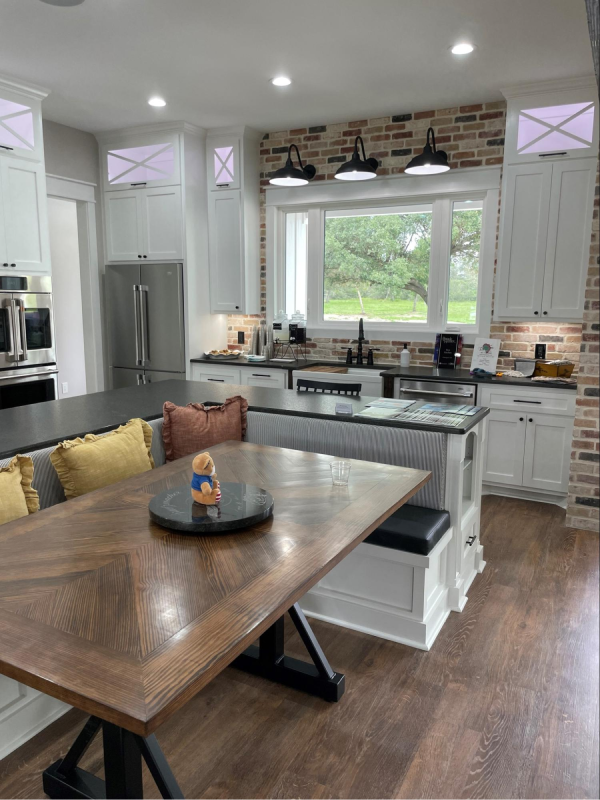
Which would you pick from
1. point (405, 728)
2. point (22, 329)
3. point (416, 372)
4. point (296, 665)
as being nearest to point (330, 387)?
point (416, 372)

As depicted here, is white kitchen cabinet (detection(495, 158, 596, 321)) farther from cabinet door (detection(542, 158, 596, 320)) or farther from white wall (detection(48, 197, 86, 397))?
white wall (detection(48, 197, 86, 397))

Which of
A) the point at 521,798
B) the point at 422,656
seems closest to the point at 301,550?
the point at 521,798

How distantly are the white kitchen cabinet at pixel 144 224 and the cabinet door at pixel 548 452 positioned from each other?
328 centimetres

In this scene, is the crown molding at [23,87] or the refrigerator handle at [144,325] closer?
the crown molding at [23,87]

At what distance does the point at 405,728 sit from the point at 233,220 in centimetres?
444

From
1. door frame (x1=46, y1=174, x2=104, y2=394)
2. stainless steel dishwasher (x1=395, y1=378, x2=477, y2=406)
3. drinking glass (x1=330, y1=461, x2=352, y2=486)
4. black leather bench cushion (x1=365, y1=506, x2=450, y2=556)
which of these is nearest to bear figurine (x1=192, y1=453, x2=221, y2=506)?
drinking glass (x1=330, y1=461, x2=352, y2=486)

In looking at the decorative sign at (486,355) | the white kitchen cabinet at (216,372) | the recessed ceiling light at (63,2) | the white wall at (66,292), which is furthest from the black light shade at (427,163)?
the white wall at (66,292)

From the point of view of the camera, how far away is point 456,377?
4.46m

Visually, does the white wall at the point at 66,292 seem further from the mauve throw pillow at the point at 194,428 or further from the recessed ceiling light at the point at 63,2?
the mauve throw pillow at the point at 194,428

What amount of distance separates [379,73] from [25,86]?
2.45 m

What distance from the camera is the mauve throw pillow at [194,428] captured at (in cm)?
299

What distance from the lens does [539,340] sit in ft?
15.2

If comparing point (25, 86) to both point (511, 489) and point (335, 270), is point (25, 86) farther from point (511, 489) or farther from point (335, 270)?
point (511, 489)

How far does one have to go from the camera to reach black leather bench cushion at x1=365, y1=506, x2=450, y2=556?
2488 millimetres
